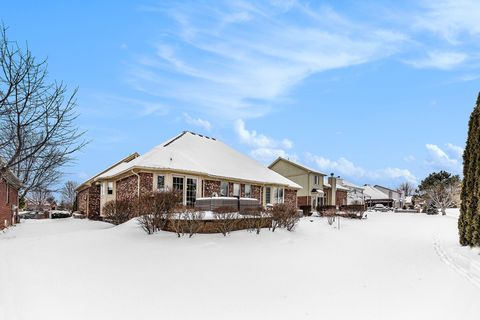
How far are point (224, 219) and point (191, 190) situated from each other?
9141mm

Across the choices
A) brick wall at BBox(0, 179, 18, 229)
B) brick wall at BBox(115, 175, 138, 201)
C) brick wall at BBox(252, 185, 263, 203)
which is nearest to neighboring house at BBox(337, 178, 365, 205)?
brick wall at BBox(252, 185, 263, 203)

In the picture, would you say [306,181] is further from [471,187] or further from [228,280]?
[228,280]

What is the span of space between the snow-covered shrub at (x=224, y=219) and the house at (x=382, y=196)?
6326 centimetres

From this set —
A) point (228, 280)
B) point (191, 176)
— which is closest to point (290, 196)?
point (191, 176)

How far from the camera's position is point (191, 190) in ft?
77.9

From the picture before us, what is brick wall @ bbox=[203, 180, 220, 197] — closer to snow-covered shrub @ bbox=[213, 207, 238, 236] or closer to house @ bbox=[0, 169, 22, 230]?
snow-covered shrub @ bbox=[213, 207, 238, 236]

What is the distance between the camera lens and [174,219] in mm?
14734

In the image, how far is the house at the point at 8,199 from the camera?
2269cm

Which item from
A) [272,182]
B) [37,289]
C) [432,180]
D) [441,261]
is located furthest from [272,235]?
[432,180]

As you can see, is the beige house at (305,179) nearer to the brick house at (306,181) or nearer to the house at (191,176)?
the brick house at (306,181)

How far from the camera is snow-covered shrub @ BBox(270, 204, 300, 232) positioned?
56.0ft

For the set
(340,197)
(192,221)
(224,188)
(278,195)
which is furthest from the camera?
(340,197)

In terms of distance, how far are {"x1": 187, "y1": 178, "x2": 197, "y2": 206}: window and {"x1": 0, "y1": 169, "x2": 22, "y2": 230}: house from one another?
10.5 meters

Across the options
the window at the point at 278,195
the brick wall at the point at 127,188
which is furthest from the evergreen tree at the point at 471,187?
the window at the point at 278,195
